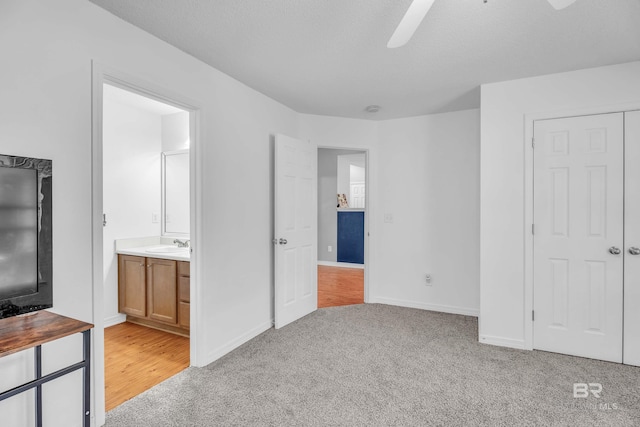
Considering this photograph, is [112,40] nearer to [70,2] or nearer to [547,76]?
[70,2]

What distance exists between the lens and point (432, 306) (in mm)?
4102

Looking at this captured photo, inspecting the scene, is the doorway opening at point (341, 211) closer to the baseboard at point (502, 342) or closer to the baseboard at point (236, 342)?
the baseboard at point (236, 342)

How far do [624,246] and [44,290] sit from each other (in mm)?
3876

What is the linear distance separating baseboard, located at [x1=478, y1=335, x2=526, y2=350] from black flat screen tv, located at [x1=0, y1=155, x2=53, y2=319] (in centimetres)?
325

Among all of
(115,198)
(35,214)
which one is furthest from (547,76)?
(115,198)

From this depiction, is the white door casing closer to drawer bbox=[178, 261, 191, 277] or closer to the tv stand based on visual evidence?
drawer bbox=[178, 261, 191, 277]

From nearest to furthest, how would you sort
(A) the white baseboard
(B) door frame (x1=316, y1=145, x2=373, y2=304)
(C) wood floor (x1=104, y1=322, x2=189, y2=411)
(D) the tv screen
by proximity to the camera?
(D) the tv screen < (C) wood floor (x1=104, y1=322, x2=189, y2=411) < (B) door frame (x1=316, y1=145, x2=373, y2=304) < (A) the white baseboard

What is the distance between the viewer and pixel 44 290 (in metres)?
1.62

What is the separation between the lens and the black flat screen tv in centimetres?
146

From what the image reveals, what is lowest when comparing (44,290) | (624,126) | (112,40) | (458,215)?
(44,290)

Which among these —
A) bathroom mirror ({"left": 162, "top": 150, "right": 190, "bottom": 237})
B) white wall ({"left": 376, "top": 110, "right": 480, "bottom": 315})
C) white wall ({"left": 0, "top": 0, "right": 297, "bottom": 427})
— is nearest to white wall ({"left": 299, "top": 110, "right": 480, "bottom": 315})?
white wall ({"left": 376, "top": 110, "right": 480, "bottom": 315})

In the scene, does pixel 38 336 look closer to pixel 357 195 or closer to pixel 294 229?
pixel 294 229

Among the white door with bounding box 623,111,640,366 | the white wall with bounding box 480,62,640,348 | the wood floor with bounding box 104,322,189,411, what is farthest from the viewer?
the white wall with bounding box 480,62,640,348

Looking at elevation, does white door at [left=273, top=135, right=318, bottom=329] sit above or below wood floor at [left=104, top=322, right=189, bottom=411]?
above
